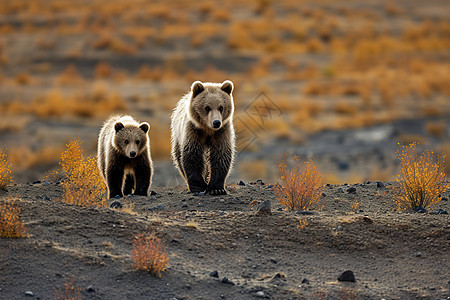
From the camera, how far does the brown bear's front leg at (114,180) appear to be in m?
12.0

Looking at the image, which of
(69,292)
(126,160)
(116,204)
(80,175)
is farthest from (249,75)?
(69,292)

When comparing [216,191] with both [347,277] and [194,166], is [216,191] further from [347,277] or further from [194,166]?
[347,277]

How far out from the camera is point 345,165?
23250 mm

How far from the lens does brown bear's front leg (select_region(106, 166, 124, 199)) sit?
39.3 ft

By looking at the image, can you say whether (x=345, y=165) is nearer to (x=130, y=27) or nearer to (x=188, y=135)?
(x=188, y=135)

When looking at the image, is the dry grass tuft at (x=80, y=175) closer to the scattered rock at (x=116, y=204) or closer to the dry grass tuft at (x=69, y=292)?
the scattered rock at (x=116, y=204)

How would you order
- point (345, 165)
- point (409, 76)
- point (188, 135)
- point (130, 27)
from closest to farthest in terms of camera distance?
point (188, 135)
point (345, 165)
point (409, 76)
point (130, 27)

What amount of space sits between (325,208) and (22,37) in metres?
39.2

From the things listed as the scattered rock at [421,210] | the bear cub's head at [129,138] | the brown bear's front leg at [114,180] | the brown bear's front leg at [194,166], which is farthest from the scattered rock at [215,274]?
the brown bear's front leg at [114,180]

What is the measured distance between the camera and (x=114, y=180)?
12.0m

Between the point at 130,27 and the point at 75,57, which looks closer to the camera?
the point at 75,57

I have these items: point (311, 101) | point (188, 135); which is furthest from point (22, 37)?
point (188, 135)

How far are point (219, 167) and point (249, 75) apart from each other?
27.2 meters

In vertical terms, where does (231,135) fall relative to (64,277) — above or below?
above
